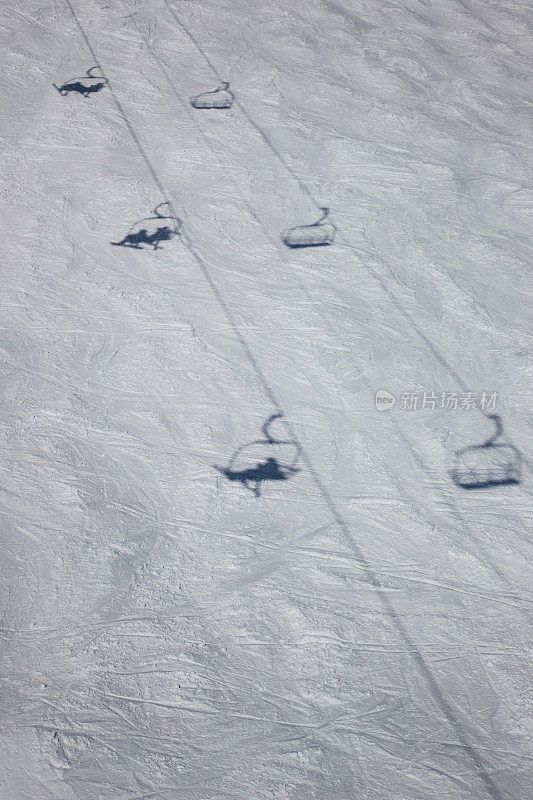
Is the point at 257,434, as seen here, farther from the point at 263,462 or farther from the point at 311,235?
the point at 311,235

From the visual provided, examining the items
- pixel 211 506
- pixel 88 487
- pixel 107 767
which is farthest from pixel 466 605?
pixel 88 487

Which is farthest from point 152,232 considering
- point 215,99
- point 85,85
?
point 85,85

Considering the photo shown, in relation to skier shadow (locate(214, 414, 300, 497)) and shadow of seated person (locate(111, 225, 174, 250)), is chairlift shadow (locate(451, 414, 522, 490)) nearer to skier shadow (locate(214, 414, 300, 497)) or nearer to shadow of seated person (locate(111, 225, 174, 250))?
skier shadow (locate(214, 414, 300, 497))

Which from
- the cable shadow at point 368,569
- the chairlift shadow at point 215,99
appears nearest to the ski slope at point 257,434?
the cable shadow at point 368,569

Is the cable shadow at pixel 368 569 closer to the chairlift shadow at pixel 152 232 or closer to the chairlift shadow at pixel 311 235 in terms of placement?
the chairlift shadow at pixel 152 232

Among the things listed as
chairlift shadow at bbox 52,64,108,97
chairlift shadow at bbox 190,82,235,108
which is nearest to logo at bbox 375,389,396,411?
chairlift shadow at bbox 190,82,235,108

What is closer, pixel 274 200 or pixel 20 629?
pixel 20 629

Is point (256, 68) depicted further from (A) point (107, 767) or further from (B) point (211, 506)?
(A) point (107, 767)

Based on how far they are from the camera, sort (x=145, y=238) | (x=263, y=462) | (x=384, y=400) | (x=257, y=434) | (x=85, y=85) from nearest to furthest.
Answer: (x=263, y=462)
(x=257, y=434)
(x=384, y=400)
(x=145, y=238)
(x=85, y=85)
